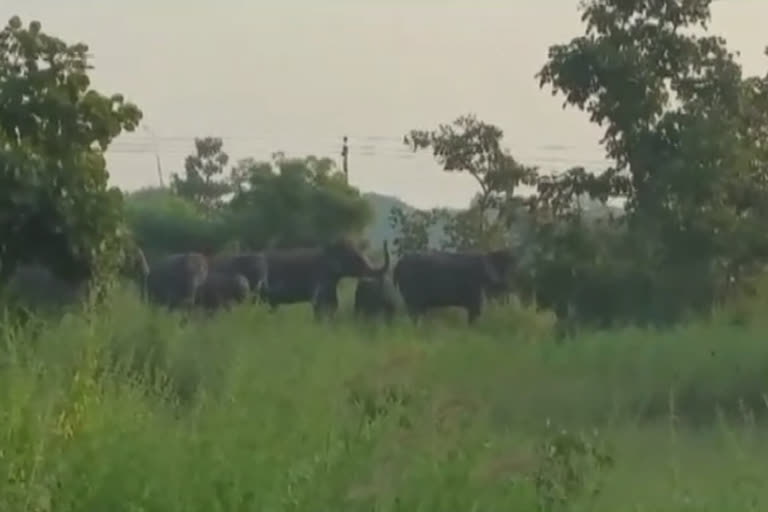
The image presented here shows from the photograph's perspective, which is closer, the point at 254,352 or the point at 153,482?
the point at 153,482

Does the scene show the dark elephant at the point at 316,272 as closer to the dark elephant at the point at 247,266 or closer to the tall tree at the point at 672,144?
the dark elephant at the point at 247,266

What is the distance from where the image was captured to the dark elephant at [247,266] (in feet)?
93.0

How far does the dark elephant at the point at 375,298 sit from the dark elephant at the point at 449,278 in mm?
565

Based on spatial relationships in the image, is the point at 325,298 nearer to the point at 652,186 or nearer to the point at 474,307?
the point at 474,307

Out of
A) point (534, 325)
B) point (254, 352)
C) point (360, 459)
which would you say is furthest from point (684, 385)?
point (360, 459)

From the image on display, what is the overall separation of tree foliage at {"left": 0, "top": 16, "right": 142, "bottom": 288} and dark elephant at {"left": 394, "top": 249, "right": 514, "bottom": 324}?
12224 mm

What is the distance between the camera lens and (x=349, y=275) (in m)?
29.5

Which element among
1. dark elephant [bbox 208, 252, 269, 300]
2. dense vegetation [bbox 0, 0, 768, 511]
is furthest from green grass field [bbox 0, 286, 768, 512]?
dark elephant [bbox 208, 252, 269, 300]

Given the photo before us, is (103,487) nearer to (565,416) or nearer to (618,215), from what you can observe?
(565,416)

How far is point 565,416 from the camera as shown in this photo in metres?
17.0

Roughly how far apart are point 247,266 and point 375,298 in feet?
7.27

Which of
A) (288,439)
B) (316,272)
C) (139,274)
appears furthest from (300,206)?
(288,439)

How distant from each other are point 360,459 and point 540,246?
16.7 m

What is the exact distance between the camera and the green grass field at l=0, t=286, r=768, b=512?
29.8ft
